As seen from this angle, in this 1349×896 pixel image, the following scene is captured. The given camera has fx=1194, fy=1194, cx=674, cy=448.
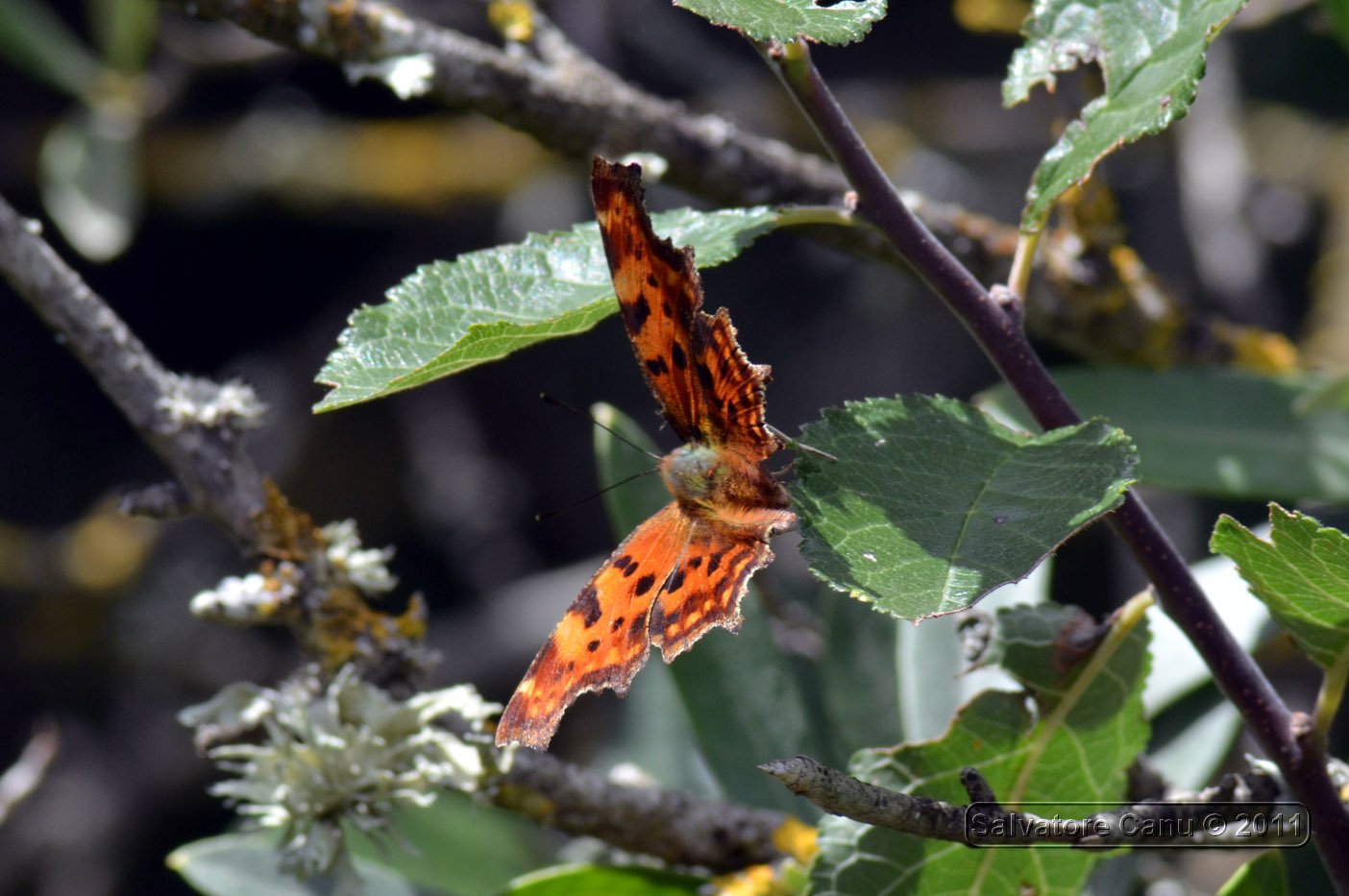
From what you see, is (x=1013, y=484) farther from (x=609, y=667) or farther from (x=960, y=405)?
(x=609, y=667)

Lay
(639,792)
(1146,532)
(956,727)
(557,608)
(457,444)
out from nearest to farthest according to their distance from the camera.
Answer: (1146,532), (956,727), (639,792), (557,608), (457,444)

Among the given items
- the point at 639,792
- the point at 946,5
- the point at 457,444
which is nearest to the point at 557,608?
the point at 457,444

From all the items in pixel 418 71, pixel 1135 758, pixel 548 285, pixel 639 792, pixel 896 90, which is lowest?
pixel 1135 758

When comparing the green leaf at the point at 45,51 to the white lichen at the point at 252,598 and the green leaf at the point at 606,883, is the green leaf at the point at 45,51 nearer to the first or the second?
the white lichen at the point at 252,598

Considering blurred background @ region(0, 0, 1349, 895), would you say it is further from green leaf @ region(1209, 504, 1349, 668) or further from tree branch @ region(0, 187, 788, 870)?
green leaf @ region(1209, 504, 1349, 668)

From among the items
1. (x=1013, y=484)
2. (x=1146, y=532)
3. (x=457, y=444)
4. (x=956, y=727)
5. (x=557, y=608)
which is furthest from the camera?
(x=457, y=444)

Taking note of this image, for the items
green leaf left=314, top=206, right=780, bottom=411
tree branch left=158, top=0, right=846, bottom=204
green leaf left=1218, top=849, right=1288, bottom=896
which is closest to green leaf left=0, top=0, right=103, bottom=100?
tree branch left=158, top=0, right=846, bottom=204

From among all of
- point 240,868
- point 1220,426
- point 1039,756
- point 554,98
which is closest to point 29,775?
point 240,868
